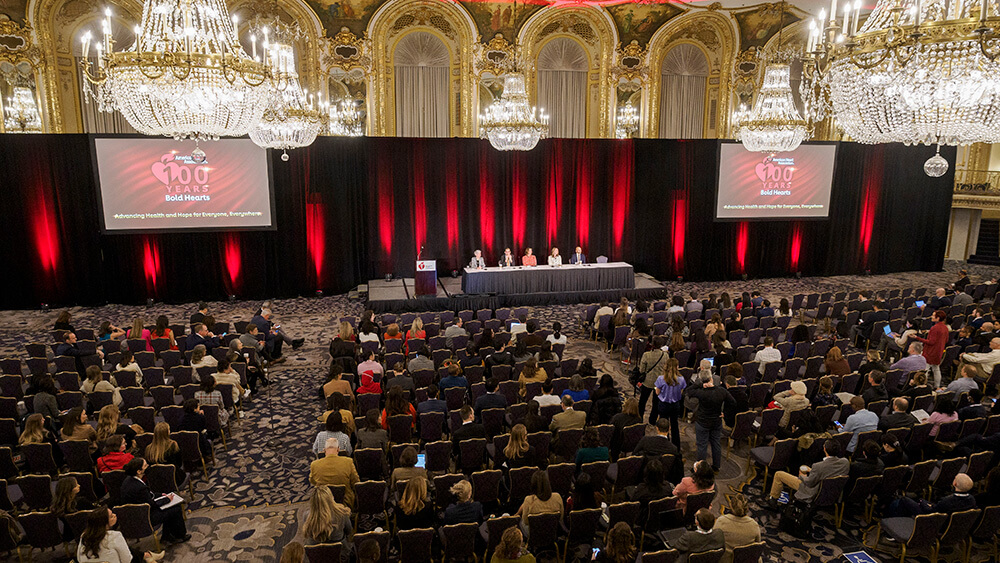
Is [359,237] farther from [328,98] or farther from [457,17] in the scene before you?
[457,17]

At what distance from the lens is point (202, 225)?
47.2 feet

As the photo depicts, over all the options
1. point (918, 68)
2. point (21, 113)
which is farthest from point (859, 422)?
point (21, 113)

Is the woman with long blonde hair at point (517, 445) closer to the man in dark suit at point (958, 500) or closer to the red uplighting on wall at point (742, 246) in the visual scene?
the man in dark suit at point (958, 500)

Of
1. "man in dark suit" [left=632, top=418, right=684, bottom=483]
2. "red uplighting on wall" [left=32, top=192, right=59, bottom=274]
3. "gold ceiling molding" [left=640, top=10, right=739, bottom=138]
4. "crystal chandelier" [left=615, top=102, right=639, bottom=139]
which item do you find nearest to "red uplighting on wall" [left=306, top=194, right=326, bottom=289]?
"red uplighting on wall" [left=32, top=192, right=59, bottom=274]

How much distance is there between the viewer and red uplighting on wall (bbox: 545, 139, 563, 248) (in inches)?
658

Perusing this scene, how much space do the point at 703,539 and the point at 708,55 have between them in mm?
16320

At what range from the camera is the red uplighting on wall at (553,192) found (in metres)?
16.7

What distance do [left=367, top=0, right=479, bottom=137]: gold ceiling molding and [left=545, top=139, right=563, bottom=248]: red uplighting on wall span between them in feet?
7.57

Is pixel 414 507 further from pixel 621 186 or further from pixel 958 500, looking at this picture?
pixel 621 186

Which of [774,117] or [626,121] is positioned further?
[626,121]

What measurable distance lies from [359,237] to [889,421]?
1258cm

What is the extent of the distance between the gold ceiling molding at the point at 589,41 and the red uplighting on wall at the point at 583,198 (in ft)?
3.89

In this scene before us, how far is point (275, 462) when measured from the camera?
7074mm

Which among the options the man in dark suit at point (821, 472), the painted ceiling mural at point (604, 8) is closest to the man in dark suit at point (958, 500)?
the man in dark suit at point (821, 472)
